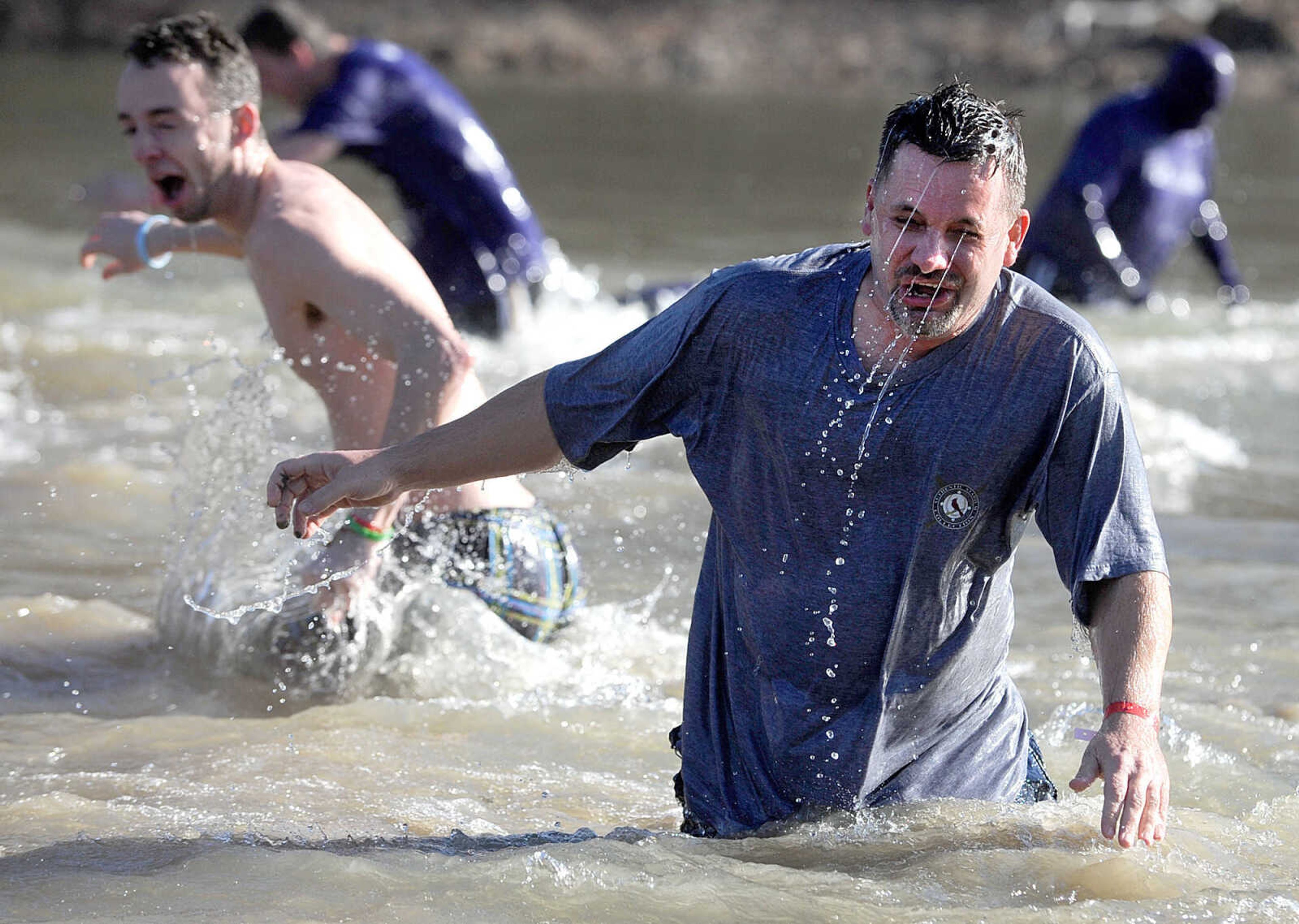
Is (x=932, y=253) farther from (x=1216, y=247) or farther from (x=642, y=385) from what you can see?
(x=1216, y=247)

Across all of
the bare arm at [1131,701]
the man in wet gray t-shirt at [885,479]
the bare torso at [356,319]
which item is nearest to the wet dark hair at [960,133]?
the man in wet gray t-shirt at [885,479]

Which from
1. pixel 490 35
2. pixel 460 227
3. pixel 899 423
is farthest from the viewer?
pixel 490 35

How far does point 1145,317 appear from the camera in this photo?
8.90 meters

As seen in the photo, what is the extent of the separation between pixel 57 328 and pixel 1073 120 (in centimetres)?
1509

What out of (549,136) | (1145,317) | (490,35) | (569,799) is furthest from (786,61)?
(569,799)

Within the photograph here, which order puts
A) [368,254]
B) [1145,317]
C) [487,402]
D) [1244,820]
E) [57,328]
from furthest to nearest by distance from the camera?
[1145,317], [57,328], [368,254], [1244,820], [487,402]

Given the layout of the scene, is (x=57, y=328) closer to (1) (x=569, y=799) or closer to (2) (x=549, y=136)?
(1) (x=569, y=799)

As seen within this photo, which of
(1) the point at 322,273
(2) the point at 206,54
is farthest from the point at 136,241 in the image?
(1) the point at 322,273

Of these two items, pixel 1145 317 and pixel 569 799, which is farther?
pixel 1145 317

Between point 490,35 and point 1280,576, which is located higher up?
point 490,35

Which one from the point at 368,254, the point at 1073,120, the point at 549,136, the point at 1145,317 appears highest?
the point at 1073,120

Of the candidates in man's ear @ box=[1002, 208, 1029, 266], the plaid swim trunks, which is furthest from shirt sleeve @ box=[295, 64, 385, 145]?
man's ear @ box=[1002, 208, 1029, 266]

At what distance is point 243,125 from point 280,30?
2.69 metres

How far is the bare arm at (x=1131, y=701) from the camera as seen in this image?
2.42 m
